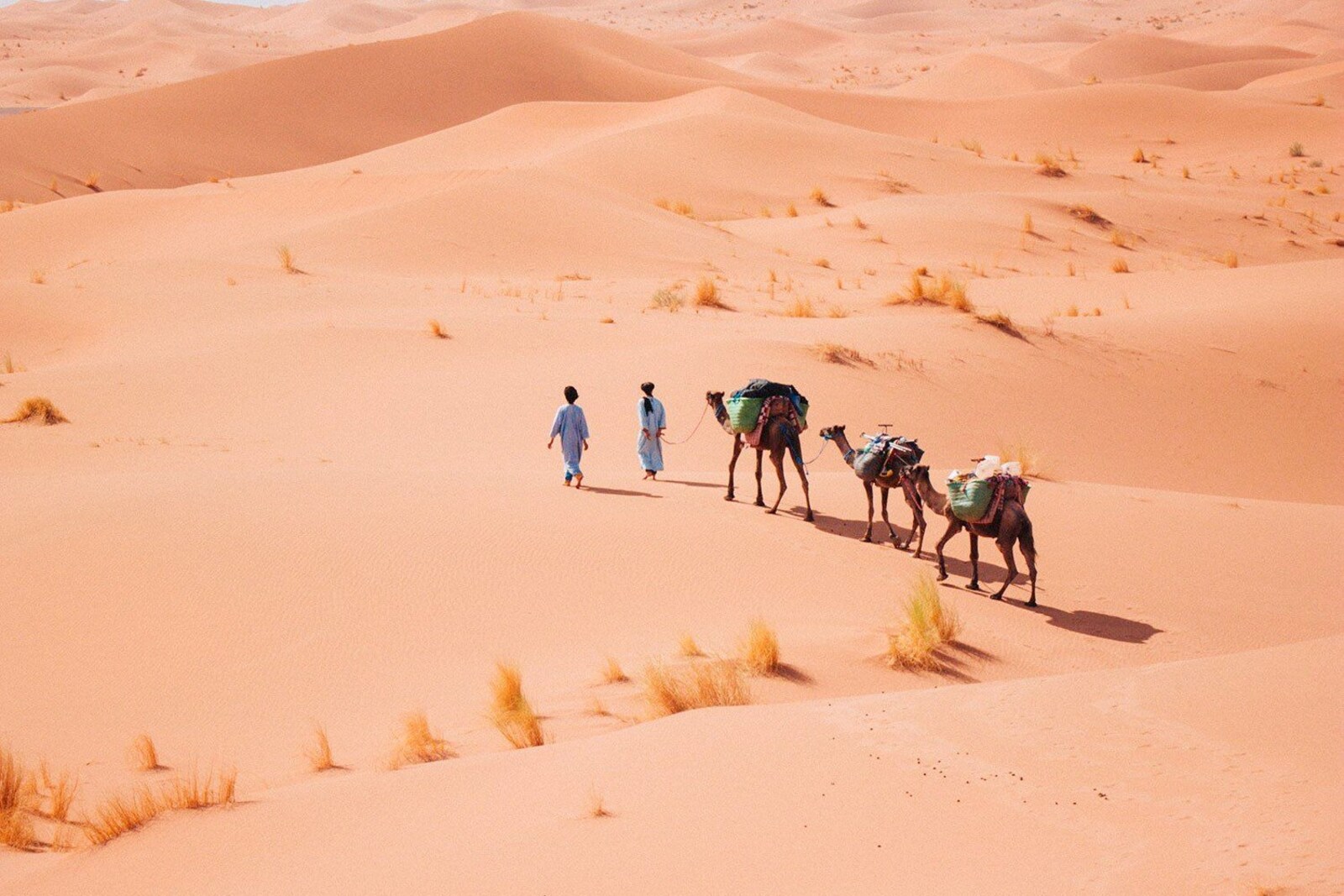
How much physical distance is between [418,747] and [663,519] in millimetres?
5323

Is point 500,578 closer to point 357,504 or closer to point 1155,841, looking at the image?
point 357,504

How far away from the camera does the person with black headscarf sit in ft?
44.2

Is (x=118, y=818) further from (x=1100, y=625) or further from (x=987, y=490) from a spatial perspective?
(x=1100, y=625)

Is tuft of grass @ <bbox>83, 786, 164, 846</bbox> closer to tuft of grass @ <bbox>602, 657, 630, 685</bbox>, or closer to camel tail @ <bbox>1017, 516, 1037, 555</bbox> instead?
tuft of grass @ <bbox>602, 657, 630, 685</bbox>

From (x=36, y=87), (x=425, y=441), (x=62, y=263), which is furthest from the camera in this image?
(x=36, y=87)

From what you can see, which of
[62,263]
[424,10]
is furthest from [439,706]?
[424,10]

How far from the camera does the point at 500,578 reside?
34.2ft

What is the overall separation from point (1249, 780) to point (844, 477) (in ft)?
31.6

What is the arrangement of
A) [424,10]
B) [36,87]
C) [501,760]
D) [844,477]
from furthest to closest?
1. [424,10]
2. [36,87]
3. [844,477]
4. [501,760]

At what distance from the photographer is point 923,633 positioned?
8.69m

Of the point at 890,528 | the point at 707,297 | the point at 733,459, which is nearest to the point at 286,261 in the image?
the point at 707,297

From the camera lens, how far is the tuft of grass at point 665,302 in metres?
23.1

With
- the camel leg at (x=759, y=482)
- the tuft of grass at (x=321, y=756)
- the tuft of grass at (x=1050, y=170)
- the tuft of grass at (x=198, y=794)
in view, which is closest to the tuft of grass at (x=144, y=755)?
the tuft of grass at (x=198, y=794)

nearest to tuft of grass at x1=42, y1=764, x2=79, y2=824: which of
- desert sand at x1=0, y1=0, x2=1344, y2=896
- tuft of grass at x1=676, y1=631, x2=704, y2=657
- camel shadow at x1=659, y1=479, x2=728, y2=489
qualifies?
desert sand at x1=0, y1=0, x2=1344, y2=896
